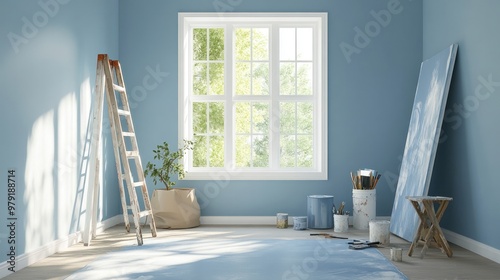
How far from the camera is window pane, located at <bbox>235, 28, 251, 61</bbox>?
7.21m

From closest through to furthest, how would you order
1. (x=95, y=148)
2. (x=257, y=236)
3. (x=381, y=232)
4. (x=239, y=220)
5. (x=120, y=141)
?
(x=381, y=232) → (x=120, y=141) → (x=95, y=148) → (x=257, y=236) → (x=239, y=220)

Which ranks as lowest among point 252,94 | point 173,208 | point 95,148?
point 173,208

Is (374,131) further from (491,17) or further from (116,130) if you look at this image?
(116,130)

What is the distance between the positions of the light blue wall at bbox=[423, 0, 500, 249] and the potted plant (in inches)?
111

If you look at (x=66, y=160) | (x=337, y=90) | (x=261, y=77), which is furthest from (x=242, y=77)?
(x=66, y=160)

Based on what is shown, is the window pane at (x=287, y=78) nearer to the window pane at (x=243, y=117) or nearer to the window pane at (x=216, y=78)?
the window pane at (x=243, y=117)

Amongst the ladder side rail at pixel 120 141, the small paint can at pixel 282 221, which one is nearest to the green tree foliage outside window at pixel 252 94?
the small paint can at pixel 282 221

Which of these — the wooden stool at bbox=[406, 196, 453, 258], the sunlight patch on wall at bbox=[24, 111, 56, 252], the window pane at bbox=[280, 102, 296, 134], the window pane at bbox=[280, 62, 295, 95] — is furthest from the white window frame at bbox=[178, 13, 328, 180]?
the sunlight patch on wall at bbox=[24, 111, 56, 252]

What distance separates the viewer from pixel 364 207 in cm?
647

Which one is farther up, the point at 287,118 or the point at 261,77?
the point at 261,77

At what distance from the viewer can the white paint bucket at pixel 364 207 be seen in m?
6.46

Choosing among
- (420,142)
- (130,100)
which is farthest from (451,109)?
(130,100)

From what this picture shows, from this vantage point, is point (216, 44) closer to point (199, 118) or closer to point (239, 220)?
point (199, 118)

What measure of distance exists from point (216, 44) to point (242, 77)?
1.79 ft
